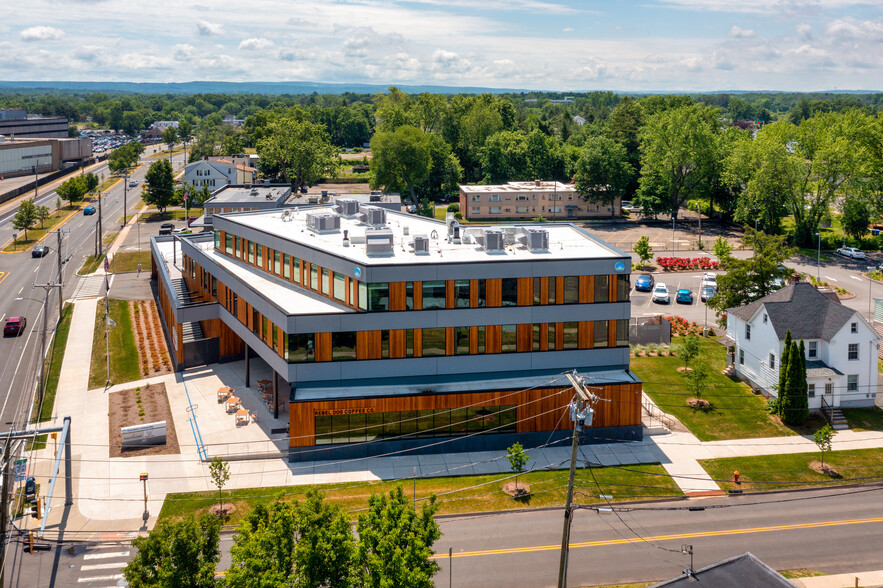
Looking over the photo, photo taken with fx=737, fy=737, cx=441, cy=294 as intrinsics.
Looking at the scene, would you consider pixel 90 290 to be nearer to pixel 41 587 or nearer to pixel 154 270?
pixel 154 270

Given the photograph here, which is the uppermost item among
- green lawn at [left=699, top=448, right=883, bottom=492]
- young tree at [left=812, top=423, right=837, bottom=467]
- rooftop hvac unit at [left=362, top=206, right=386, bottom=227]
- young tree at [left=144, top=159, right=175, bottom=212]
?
young tree at [left=144, top=159, right=175, bottom=212]

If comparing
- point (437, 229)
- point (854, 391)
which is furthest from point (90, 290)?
point (854, 391)

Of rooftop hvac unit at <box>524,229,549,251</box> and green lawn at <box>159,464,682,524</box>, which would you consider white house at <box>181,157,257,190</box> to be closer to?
rooftop hvac unit at <box>524,229,549,251</box>

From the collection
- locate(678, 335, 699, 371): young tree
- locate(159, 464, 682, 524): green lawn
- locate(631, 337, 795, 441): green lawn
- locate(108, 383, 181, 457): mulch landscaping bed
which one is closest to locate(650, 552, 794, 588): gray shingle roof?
locate(159, 464, 682, 524): green lawn

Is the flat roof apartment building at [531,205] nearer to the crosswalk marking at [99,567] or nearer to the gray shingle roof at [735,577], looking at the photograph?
the crosswalk marking at [99,567]

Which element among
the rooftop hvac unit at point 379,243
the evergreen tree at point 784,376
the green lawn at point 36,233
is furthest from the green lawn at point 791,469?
the green lawn at point 36,233

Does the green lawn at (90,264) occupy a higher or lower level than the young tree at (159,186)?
lower

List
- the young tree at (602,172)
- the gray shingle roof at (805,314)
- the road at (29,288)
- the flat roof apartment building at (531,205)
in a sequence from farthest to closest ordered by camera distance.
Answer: the flat roof apartment building at (531,205) → the young tree at (602,172) → the road at (29,288) → the gray shingle roof at (805,314)
